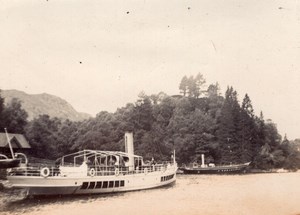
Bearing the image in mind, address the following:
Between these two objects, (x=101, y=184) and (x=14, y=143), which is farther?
(x=101, y=184)

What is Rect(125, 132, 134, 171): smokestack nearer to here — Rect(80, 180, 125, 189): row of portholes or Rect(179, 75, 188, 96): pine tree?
Rect(80, 180, 125, 189): row of portholes

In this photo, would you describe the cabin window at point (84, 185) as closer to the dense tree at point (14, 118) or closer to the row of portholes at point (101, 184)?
the row of portholes at point (101, 184)

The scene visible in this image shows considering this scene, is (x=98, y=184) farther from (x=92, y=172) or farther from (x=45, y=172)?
(x=45, y=172)

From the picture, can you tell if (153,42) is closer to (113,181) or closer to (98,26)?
(98,26)

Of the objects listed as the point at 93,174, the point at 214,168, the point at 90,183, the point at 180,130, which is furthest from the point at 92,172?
the point at 214,168

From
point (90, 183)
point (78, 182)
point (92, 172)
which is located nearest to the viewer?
point (78, 182)

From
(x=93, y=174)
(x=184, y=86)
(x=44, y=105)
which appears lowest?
(x=93, y=174)
